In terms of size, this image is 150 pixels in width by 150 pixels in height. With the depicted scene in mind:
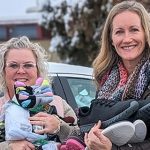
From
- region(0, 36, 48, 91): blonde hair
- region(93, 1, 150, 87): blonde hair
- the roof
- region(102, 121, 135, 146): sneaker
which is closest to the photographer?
region(102, 121, 135, 146): sneaker

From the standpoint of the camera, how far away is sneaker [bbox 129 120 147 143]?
258 cm

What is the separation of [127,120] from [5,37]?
73.6 ft

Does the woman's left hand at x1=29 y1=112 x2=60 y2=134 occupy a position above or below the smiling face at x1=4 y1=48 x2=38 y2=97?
below

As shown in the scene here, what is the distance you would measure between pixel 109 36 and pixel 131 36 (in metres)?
0.24

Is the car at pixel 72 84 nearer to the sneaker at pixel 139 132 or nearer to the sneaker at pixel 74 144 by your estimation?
the sneaker at pixel 74 144

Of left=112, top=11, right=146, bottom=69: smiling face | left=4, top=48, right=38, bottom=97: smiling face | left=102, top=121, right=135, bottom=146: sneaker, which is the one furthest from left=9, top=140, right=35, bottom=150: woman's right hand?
left=112, top=11, right=146, bottom=69: smiling face

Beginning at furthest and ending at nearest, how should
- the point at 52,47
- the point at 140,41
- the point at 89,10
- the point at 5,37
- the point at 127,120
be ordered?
the point at 5,37 < the point at 52,47 < the point at 89,10 < the point at 140,41 < the point at 127,120

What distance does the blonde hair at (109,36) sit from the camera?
9.54ft

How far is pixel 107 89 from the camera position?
2924mm

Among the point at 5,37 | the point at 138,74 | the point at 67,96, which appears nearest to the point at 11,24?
the point at 5,37

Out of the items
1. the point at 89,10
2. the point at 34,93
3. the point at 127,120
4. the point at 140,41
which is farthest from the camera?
the point at 89,10

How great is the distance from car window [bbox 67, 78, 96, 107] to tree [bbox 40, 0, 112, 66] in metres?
9.60

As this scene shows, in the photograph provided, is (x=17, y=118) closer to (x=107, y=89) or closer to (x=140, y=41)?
(x=107, y=89)

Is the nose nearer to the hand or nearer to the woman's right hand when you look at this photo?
the woman's right hand
